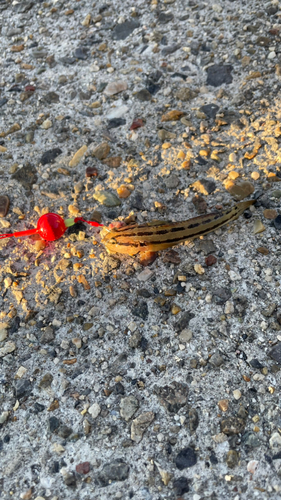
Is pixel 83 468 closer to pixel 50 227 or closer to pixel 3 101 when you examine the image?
pixel 50 227

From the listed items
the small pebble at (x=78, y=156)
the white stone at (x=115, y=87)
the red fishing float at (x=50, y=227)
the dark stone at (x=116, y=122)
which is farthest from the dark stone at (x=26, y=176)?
the white stone at (x=115, y=87)

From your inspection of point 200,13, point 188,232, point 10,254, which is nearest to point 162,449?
point 188,232

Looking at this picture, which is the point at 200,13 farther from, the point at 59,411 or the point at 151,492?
the point at 151,492

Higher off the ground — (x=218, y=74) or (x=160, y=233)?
(x=218, y=74)

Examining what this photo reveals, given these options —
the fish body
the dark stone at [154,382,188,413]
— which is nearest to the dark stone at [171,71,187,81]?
the fish body

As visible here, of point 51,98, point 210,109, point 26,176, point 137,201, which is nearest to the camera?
point 137,201

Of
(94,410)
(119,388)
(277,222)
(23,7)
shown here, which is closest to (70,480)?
(94,410)
